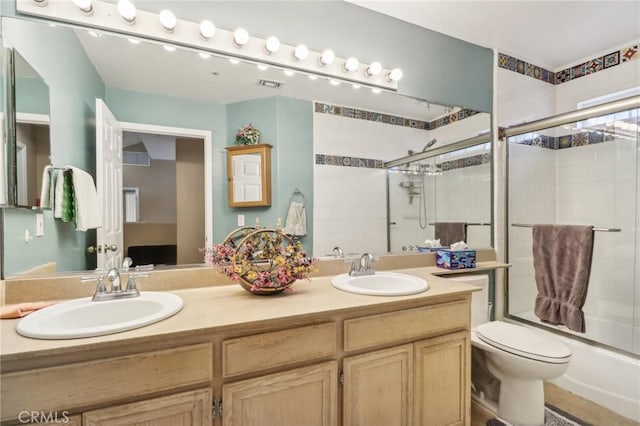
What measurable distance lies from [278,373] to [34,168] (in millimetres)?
1285

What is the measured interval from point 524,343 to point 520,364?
128 millimetres

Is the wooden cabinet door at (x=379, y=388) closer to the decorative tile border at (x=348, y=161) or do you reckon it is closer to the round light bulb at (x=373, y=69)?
the decorative tile border at (x=348, y=161)

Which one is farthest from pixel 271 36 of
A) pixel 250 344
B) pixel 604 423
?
pixel 604 423

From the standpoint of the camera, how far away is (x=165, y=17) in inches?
54.1

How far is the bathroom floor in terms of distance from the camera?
5.52 ft

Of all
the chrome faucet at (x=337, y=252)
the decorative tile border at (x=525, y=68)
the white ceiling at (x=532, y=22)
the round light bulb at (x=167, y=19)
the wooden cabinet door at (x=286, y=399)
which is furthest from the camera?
the decorative tile border at (x=525, y=68)

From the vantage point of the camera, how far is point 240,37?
152 cm

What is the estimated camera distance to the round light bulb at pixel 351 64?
180cm

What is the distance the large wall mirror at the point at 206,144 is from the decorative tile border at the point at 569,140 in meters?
0.98

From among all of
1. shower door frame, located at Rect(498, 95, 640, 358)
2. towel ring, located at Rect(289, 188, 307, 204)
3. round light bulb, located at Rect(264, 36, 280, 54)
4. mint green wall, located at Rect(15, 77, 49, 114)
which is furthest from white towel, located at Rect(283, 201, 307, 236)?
shower door frame, located at Rect(498, 95, 640, 358)

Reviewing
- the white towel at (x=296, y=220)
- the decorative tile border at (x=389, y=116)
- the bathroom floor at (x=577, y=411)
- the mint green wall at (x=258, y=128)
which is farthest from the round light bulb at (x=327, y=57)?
the bathroom floor at (x=577, y=411)

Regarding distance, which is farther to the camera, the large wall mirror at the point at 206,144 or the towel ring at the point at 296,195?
the towel ring at the point at 296,195

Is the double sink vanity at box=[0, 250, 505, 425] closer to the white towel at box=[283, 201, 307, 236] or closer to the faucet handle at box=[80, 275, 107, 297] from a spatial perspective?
the faucet handle at box=[80, 275, 107, 297]

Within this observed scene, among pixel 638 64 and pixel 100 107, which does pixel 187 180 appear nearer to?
pixel 100 107
